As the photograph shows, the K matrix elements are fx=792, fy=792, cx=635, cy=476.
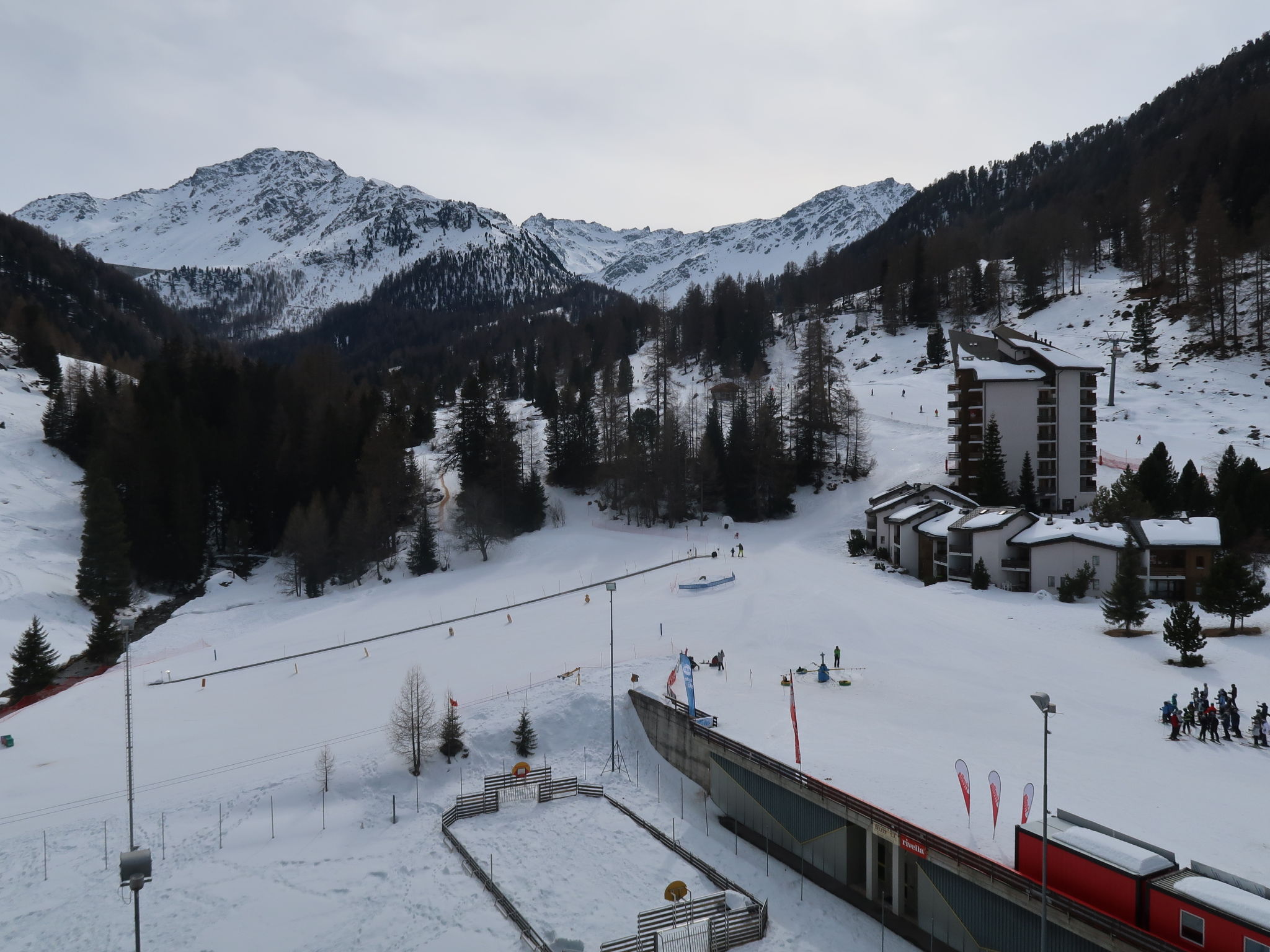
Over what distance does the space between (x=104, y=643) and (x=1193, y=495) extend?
64568 millimetres

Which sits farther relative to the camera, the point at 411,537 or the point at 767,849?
the point at 411,537

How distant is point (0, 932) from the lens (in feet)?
70.7

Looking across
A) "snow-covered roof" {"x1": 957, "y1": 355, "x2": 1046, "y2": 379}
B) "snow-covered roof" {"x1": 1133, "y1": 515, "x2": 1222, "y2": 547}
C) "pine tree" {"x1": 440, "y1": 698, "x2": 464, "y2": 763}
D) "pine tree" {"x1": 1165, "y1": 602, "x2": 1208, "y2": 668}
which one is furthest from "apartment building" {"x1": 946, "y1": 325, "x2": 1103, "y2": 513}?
"pine tree" {"x1": 440, "y1": 698, "x2": 464, "y2": 763}

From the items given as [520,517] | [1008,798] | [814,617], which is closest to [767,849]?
[1008,798]

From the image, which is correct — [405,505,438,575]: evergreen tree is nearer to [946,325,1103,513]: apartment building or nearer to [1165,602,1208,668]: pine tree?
[946,325,1103,513]: apartment building

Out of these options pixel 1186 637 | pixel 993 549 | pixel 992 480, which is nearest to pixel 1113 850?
pixel 1186 637

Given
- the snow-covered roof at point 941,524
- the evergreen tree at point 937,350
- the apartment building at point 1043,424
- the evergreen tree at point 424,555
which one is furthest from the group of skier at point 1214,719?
the evergreen tree at point 937,350

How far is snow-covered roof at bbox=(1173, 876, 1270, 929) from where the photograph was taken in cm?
1392

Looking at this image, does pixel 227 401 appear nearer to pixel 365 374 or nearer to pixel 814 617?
pixel 365 374

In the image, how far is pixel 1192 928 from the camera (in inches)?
577

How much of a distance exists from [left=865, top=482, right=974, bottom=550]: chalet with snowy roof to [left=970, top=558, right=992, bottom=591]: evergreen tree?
9634 mm

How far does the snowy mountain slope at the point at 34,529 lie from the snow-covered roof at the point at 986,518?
Result: 2062 inches

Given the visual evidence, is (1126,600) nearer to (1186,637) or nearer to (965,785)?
(1186,637)

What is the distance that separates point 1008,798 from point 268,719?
28327 millimetres
